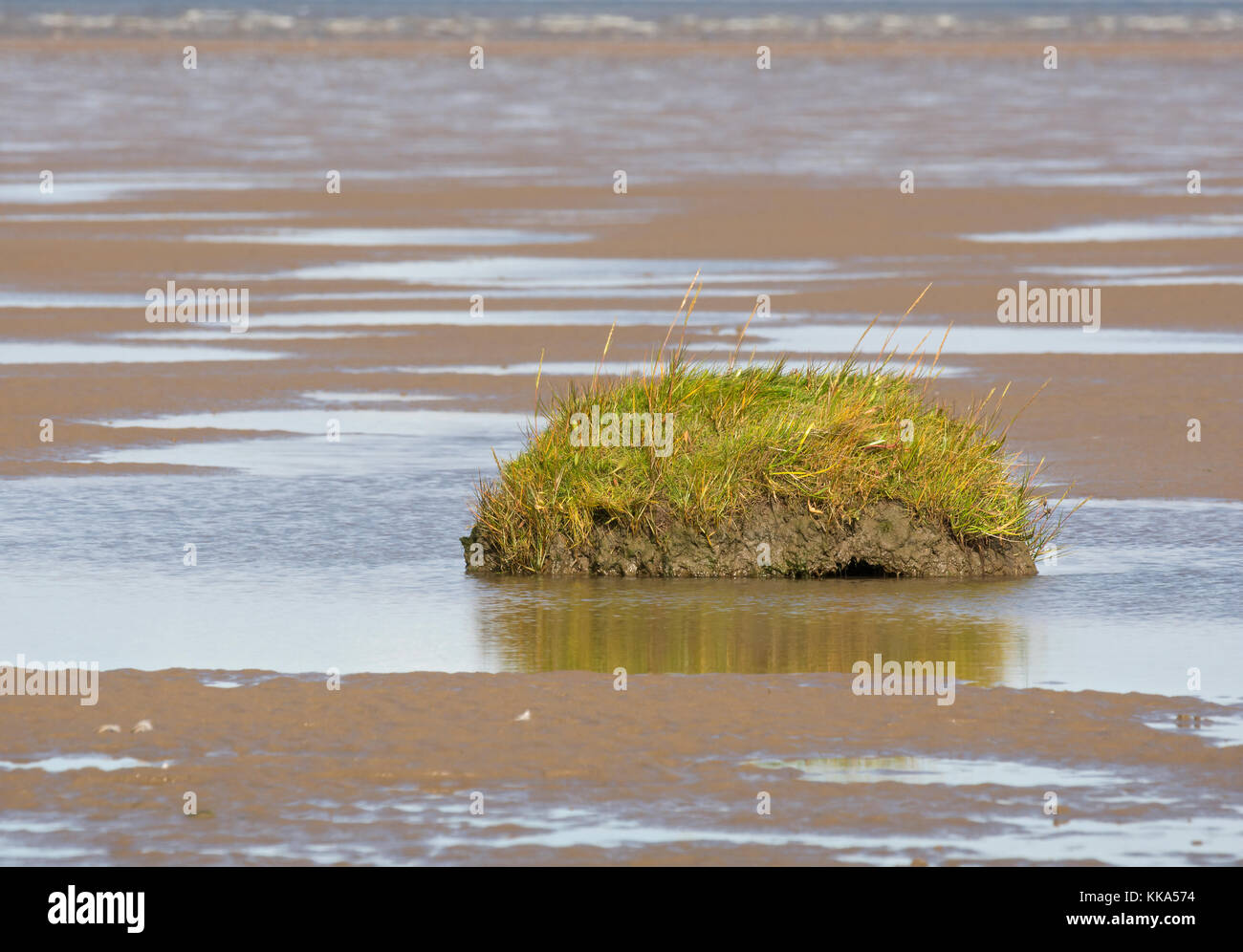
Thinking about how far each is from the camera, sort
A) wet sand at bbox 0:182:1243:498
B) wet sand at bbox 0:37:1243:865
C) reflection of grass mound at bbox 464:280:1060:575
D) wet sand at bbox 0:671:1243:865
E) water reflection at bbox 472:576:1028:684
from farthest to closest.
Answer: wet sand at bbox 0:182:1243:498, reflection of grass mound at bbox 464:280:1060:575, water reflection at bbox 472:576:1028:684, wet sand at bbox 0:37:1243:865, wet sand at bbox 0:671:1243:865

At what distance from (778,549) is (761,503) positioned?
24 centimetres

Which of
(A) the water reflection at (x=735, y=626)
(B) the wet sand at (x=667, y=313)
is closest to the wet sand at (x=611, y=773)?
(A) the water reflection at (x=735, y=626)

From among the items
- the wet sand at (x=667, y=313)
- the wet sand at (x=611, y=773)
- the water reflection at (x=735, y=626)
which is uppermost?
the wet sand at (x=667, y=313)

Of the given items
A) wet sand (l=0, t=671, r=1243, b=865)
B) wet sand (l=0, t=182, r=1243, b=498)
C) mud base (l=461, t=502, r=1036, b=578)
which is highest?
wet sand (l=0, t=182, r=1243, b=498)

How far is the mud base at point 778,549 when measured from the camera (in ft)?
38.4

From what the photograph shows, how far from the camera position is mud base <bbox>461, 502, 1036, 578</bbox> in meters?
11.7

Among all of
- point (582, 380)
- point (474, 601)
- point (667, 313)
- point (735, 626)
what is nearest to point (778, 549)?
point (735, 626)

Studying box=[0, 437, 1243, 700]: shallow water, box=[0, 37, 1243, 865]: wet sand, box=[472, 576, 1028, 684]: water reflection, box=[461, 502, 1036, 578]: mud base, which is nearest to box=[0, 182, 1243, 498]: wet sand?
box=[0, 37, 1243, 865]: wet sand

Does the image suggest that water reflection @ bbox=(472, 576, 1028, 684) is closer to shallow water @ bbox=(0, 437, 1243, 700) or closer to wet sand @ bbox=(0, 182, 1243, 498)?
shallow water @ bbox=(0, 437, 1243, 700)

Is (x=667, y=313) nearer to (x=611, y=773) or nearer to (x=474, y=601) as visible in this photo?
(x=474, y=601)

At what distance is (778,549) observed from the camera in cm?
1173

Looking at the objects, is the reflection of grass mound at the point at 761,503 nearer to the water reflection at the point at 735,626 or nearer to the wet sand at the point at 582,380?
the water reflection at the point at 735,626

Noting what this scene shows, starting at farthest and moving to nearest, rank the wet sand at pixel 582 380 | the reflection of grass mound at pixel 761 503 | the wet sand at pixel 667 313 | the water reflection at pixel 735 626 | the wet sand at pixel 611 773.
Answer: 1. the wet sand at pixel 667 313
2. the reflection of grass mound at pixel 761 503
3. the water reflection at pixel 735 626
4. the wet sand at pixel 582 380
5. the wet sand at pixel 611 773
